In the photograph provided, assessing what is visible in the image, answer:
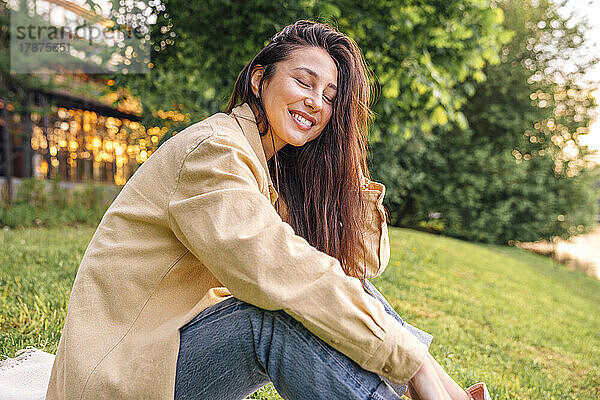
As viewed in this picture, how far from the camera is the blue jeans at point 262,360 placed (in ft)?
3.72

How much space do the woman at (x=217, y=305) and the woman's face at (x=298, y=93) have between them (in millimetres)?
117

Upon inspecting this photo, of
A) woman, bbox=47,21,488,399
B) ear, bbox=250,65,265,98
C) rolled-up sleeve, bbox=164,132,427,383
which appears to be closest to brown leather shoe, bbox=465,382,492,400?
woman, bbox=47,21,488,399

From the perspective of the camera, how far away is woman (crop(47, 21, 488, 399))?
44.2 inches

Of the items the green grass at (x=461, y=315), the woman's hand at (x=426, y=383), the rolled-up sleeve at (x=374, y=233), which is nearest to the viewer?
the woman's hand at (x=426, y=383)

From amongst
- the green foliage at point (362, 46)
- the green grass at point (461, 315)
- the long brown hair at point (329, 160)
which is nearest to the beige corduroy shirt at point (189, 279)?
the long brown hair at point (329, 160)

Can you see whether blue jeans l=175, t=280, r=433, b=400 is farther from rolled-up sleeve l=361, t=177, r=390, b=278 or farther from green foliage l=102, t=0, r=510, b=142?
green foliage l=102, t=0, r=510, b=142

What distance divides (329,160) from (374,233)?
0.31 meters

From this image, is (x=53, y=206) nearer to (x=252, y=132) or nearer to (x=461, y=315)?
(x=461, y=315)

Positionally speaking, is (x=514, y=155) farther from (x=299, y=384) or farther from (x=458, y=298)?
(x=299, y=384)

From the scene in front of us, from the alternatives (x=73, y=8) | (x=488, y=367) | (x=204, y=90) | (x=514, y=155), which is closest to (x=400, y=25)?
(x=204, y=90)

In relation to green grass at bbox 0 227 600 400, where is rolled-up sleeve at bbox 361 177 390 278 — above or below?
above

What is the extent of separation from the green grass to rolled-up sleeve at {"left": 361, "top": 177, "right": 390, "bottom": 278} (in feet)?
2.46

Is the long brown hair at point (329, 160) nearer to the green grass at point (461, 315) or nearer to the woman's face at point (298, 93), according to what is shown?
the woman's face at point (298, 93)

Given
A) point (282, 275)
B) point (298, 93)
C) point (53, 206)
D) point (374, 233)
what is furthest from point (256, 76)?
point (53, 206)
